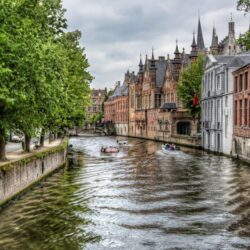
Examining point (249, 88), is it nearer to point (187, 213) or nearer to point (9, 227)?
point (187, 213)

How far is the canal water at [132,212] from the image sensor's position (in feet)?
65.9

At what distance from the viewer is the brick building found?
167ft

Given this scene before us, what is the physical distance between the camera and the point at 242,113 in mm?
53531

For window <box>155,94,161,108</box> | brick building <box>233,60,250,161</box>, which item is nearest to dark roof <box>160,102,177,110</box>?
window <box>155,94,161,108</box>

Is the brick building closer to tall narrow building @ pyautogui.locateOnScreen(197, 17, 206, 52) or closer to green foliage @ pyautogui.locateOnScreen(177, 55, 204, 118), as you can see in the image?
green foliage @ pyautogui.locateOnScreen(177, 55, 204, 118)

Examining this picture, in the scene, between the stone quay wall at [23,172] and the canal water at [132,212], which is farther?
the stone quay wall at [23,172]

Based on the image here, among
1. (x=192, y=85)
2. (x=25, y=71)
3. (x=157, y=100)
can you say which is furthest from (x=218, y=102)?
(x=157, y=100)

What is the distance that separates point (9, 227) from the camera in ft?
73.2

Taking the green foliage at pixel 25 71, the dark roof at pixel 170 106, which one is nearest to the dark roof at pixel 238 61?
the green foliage at pixel 25 71

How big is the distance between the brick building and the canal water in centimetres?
947

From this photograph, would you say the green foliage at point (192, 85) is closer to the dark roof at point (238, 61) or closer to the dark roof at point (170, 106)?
the dark roof at point (170, 106)

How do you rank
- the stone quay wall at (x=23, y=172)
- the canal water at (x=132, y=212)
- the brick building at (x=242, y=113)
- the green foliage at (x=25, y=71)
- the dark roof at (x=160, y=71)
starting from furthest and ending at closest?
the dark roof at (x=160, y=71) < the brick building at (x=242, y=113) < the stone quay wall at (x=23, y=172) < the green foliage at (x=25, y=71) < the canal water at (x=132, y=212)

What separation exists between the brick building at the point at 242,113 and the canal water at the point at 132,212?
9472mm

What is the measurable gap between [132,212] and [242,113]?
31.1 meters
